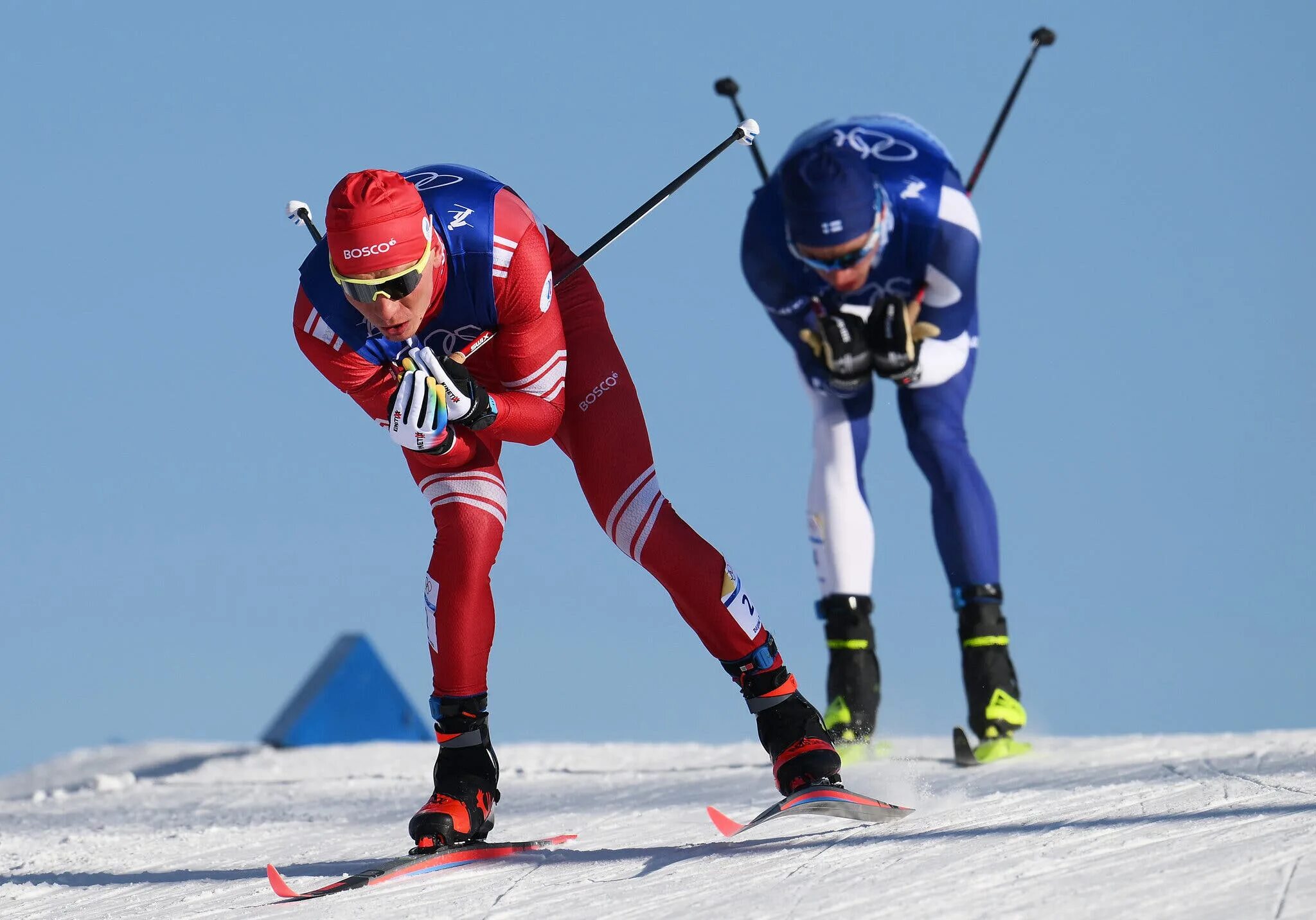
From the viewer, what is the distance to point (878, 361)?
6340 millimetres

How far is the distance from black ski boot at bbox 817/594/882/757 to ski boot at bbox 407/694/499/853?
7.34 ft

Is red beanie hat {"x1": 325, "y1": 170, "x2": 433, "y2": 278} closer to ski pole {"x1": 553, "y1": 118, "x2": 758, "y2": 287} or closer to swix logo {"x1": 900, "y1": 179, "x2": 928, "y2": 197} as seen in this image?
ski pole {"x1": 553, "y1": 118, "x2": 758, "y2": 287}

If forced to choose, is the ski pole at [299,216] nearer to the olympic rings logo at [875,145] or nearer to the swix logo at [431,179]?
the swix logo at [431,179]

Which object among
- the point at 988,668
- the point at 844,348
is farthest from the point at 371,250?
the point at 988,668

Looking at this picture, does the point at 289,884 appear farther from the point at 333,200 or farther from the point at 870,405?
the point at 870,405

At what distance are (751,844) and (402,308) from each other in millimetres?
1570

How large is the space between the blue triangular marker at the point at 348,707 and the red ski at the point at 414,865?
5.36m

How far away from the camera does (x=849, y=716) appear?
6.41 m

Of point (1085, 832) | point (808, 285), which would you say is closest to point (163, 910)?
point (1085, 832)

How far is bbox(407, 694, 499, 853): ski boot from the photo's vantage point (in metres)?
4.20

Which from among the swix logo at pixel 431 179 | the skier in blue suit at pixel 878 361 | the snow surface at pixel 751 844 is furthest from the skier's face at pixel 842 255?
the swix logo at pixel 431 179

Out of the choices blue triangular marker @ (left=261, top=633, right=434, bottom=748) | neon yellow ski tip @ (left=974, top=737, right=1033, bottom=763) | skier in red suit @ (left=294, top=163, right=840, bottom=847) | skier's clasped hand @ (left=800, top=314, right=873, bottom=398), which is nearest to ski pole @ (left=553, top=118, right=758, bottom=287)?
skier in red suit @ (left=294, top=163, right=840, bottom=847)

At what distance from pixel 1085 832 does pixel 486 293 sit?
1.93 m

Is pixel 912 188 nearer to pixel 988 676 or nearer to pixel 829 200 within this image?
pixel 829 200
